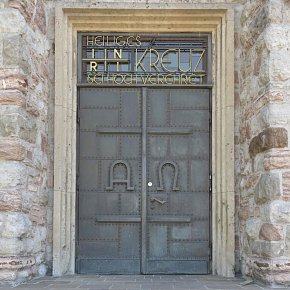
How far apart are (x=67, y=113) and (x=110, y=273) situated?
1911mm

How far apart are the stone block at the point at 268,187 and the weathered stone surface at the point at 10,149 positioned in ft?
7.65

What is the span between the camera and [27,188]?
4793 millimetres

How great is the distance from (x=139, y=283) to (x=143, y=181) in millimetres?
1230

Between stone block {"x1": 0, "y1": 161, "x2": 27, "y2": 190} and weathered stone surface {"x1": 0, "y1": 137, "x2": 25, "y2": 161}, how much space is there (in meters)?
0.05

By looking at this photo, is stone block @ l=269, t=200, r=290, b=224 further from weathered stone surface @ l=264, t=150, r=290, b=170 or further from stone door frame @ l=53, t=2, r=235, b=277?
stone door frame @ l=53, t=2, r=235, b=277

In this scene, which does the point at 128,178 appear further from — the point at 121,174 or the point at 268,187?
the point at 268,187

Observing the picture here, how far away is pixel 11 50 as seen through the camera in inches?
183

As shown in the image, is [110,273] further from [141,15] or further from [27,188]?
[141,15]

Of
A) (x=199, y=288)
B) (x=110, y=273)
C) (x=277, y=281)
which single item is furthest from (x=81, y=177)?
(x=277, y=281)

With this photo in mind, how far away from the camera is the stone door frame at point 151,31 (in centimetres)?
537

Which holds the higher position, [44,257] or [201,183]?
[201,183]

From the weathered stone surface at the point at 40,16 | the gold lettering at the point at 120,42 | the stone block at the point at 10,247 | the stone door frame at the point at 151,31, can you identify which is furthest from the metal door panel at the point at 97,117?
the stone block at the point at 10,247

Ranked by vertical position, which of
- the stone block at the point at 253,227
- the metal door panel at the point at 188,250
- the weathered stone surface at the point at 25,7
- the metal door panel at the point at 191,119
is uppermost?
the weathered stone surface at the point at 25,7

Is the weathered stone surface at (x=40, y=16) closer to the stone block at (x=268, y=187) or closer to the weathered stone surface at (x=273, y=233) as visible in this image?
the stone block at (x=268, y=187)
